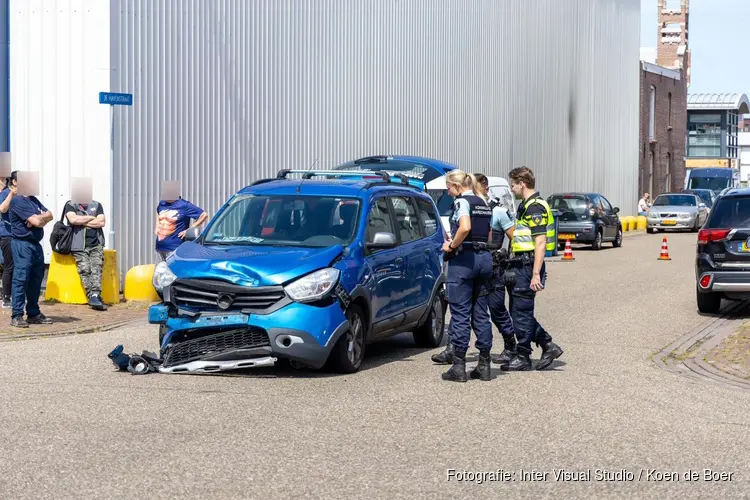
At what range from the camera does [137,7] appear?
18609 mm

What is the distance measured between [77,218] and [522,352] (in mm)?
7313

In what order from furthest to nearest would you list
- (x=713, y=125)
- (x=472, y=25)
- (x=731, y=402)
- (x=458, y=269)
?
1. (x=713, y=125)
2. (x=472, y=25)
3. (x=458, y=269)
4. (x=731, y=402)

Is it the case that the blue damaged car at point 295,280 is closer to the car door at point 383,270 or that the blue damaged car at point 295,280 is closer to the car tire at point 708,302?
the car door at point 383,270

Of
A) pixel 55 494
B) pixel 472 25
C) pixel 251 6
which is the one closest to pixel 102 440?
pixel 55 494

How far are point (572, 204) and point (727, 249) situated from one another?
58.7 ft

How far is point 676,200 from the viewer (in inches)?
1766

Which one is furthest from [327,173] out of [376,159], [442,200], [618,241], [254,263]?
[618,241]

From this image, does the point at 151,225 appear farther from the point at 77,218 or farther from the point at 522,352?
the point at 522,352

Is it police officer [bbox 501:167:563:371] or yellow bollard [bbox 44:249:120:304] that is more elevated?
police officer [bbox 501:167:563:371]

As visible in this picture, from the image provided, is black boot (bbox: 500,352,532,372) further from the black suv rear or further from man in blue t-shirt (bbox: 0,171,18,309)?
man in blue t-shirt (bbox: 0,171,18,309)

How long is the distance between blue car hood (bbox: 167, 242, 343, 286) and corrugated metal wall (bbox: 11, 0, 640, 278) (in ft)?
27.0

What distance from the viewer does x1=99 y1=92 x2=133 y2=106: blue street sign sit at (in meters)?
17.5

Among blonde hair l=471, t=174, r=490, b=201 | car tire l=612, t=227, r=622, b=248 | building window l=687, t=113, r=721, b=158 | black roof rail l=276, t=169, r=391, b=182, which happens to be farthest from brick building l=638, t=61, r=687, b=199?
blonde hair l=471, t=174, r=490, b=201

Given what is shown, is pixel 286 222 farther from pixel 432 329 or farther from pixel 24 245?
pixel 24 245
